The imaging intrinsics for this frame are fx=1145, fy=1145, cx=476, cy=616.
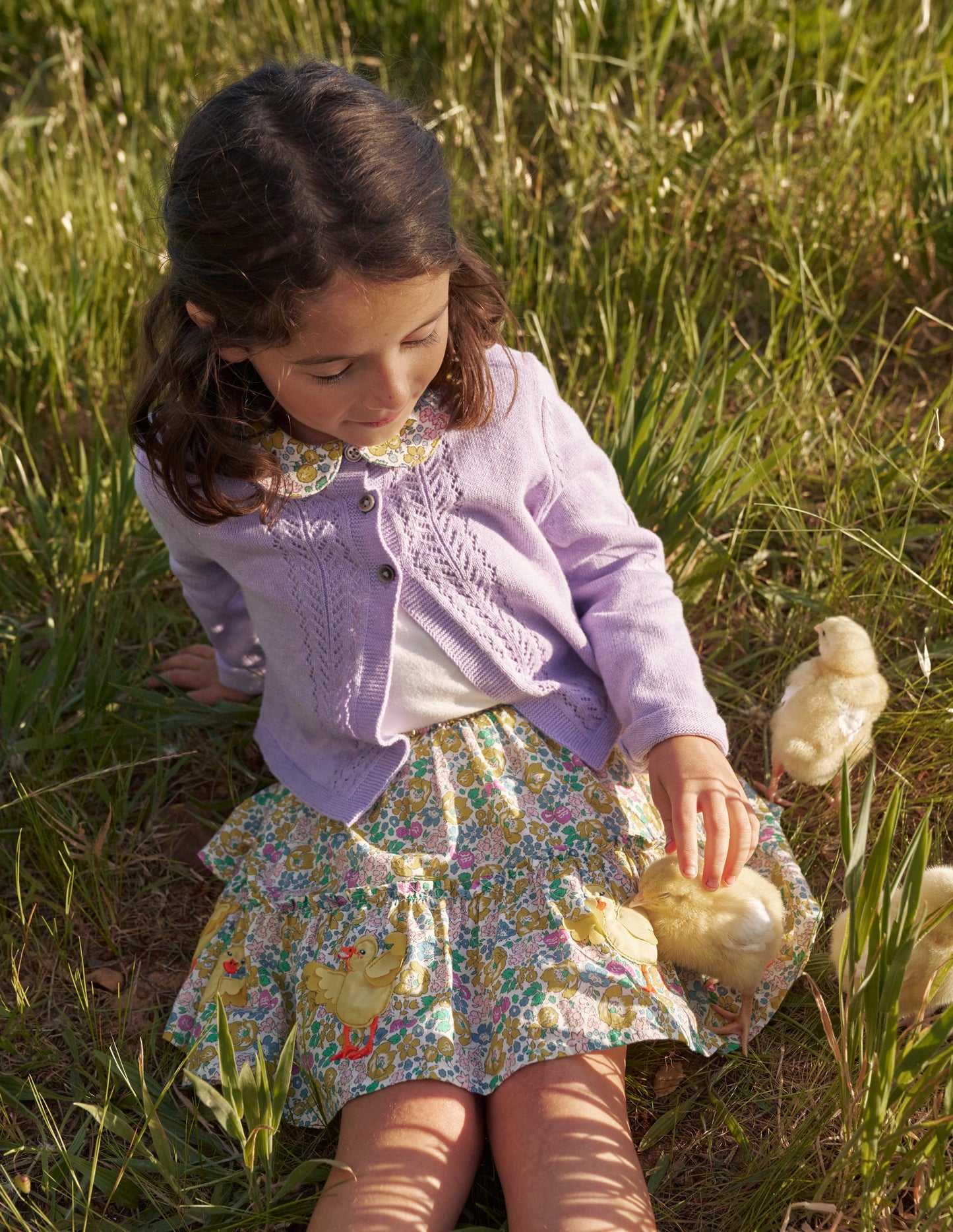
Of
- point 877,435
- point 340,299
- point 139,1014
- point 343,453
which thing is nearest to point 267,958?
point 139,1014

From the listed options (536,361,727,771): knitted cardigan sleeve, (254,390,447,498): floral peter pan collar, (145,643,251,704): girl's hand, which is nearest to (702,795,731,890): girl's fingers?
(536,361,727,771): knitted cardigan sleeve

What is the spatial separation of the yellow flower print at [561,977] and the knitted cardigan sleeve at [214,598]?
91 cm

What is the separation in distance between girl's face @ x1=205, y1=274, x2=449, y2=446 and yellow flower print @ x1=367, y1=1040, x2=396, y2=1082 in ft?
2.91

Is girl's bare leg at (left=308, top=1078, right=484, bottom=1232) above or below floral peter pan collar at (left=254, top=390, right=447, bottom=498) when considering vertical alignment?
below

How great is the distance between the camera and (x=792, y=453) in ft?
8.42

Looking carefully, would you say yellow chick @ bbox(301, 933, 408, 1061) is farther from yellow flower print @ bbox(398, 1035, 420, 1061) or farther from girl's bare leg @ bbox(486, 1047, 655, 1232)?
girl's bare leg @ bbox(486, 1047, 655, 1232)

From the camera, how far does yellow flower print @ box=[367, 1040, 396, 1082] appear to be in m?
1.62

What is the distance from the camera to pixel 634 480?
7.62 feet

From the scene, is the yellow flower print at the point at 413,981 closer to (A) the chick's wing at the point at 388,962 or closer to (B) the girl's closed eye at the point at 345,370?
(A) the chick's wing at the point at 388,962

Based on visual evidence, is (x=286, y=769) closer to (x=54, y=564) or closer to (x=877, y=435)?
(x=54, y=564)

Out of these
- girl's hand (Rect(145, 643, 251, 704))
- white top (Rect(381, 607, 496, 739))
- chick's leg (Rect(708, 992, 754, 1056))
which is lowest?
chick's leg (Rect(708, 992, 754, 1056))

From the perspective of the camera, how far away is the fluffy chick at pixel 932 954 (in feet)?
5.25

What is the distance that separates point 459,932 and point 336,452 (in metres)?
0.78

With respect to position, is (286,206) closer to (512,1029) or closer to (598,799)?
(598,799)
